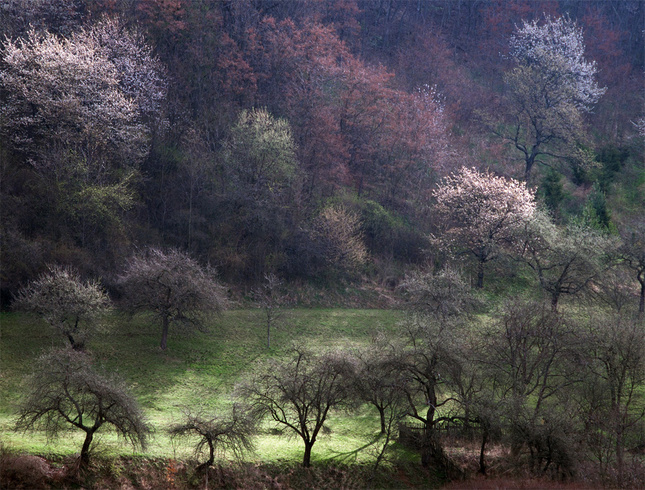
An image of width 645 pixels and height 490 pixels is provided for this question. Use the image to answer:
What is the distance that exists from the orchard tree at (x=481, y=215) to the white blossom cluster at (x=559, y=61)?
14.7m

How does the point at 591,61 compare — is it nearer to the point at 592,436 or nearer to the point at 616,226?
the point at 616,226

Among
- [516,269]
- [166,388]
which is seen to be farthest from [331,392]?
[516,269]

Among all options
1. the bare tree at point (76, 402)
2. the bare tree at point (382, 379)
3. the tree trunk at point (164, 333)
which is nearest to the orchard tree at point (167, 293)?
the tree trunk at point (164, 333)

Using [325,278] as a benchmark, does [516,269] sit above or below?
above

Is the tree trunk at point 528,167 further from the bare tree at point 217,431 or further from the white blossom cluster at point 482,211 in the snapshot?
the bare tree at point 217,431

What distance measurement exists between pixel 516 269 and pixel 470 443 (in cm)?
2253

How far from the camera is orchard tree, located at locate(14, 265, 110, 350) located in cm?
2716

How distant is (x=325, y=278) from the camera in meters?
42.0

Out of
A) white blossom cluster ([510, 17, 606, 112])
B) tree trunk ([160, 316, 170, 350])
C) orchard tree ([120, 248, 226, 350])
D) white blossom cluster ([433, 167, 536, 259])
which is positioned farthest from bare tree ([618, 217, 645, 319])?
tree trunk ([160, 316, 170, 350])

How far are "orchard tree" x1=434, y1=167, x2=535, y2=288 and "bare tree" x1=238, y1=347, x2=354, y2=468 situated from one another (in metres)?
22.0

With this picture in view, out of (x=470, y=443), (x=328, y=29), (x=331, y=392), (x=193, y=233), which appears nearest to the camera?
(x=331, y=392)

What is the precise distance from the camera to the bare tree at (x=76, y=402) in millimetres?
19203

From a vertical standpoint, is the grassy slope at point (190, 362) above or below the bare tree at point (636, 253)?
below

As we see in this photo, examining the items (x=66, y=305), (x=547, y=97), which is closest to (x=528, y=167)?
(x=547, y=97)
